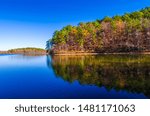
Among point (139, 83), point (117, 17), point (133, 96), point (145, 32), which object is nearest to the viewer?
point (133, 96)

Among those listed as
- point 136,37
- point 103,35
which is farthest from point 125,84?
point 103,35

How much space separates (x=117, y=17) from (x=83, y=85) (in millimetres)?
62453

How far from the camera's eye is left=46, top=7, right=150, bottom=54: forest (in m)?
61.3

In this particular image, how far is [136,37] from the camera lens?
61.3 meters

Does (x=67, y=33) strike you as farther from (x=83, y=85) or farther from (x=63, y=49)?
(x=83, y=85)

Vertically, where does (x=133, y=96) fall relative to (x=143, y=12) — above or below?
below

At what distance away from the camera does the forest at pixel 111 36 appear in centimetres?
6134

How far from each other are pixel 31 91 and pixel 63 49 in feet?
227

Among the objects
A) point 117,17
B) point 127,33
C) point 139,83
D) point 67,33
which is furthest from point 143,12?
point 139,83

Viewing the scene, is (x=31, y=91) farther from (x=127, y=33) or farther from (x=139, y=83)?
(x=127, y=33)

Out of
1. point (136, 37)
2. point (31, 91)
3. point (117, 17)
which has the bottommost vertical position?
point (31, 91)

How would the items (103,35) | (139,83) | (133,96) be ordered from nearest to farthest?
(133,96), (139,83), (103,35)

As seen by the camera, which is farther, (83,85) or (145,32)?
(145,32)

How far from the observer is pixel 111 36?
6706 centimetres
